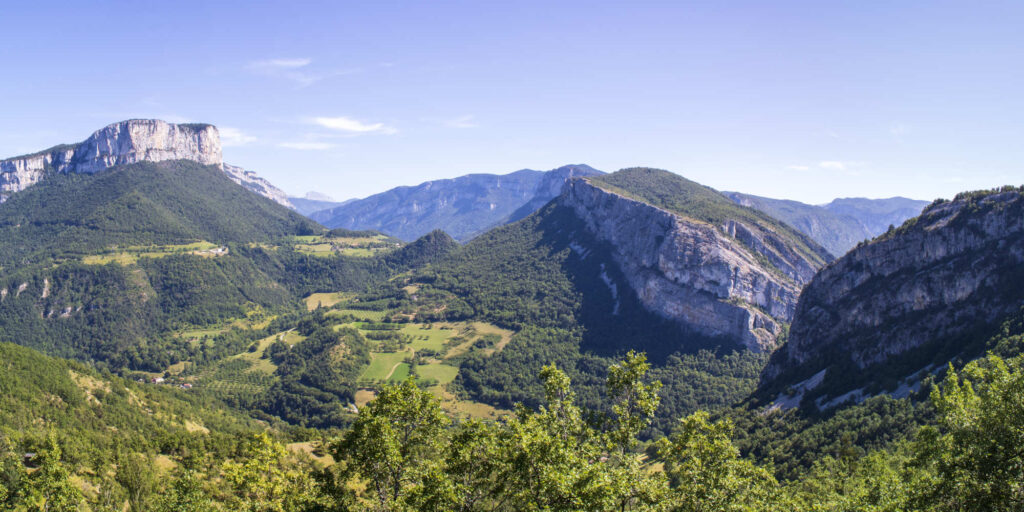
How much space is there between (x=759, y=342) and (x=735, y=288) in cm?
2373

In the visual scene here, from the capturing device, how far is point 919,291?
106 meters

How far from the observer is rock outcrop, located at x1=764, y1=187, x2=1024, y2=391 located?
95.2 m

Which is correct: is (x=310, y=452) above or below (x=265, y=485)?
below

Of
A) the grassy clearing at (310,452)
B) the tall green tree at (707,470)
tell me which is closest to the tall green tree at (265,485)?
the tall green tree at (707,470)

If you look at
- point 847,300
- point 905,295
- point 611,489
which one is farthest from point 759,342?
point 611,489

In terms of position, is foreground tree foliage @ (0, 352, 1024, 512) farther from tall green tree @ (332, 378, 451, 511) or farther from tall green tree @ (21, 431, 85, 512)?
tall green tree @ (21, 431, 85, 512)

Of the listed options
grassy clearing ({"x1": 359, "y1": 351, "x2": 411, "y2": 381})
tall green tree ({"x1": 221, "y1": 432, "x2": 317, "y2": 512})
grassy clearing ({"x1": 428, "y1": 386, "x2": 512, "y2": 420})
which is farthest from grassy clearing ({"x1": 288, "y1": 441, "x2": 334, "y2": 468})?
grassy clearing ({"x1": 359, "y1": 351, "x2": 411, "y2": 381})

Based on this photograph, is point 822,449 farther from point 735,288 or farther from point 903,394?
point 735,288

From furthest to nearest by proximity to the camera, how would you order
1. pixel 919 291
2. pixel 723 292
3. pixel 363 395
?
1. pixel 723 292
2. pixel 363 395
3. pixel 919 291

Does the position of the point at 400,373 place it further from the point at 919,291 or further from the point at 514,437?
the point at 514,437

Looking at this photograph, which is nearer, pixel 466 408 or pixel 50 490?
pixel 50 490

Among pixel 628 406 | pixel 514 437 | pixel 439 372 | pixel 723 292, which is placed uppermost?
pixel 628 406

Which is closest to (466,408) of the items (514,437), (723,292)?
(723,292)

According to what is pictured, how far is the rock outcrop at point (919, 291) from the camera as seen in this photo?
312 ft
